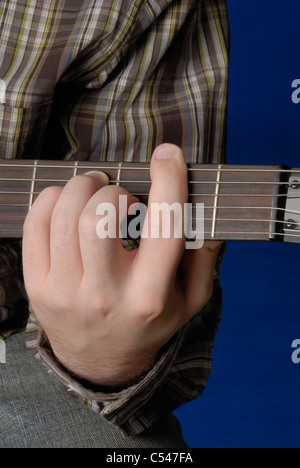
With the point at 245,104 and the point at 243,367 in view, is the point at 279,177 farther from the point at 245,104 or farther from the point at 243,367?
the point at 243,367

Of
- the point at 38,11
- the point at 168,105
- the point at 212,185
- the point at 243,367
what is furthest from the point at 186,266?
the point at 243,367

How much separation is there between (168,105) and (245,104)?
0.75 metres

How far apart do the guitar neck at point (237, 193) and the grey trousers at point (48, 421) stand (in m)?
0.25

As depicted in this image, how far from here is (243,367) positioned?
178cm

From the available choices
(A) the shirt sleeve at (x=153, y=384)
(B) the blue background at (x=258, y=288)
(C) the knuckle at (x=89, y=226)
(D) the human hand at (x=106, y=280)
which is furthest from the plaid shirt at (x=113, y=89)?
(B) the blue background at (x=258, y=288)

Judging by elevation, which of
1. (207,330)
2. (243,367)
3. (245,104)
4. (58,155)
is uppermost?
(245,104)

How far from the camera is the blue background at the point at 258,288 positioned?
153 centimetres

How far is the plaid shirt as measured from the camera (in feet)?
2.74

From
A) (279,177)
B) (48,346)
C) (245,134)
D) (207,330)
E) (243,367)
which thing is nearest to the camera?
(279,177)

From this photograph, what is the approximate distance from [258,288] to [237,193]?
1110 mm

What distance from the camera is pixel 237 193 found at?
64cm

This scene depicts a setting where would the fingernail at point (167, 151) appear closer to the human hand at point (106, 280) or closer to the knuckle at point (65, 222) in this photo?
the human hand at point (106, 280)

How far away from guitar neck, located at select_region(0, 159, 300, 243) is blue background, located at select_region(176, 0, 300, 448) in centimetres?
91

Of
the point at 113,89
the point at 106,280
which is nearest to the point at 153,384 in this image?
the point at 106,280
